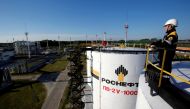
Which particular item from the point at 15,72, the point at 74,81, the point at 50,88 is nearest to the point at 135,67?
the point at 74,81

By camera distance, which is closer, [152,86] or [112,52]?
[152,86]

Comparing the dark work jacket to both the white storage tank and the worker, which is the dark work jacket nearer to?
the worker

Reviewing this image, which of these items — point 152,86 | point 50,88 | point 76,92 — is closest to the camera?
point 152,86

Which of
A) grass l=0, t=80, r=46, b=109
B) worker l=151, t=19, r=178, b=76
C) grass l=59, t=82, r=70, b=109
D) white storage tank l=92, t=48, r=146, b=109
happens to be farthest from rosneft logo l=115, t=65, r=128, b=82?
grass l=0, t=80, r=46, b=109

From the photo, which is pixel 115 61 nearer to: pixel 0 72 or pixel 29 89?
pixel 29 89

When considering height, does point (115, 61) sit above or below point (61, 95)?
above

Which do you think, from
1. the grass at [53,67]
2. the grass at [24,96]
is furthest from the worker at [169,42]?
the grass at [53,67]

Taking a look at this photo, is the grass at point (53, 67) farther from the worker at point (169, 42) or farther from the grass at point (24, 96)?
the worker at point (169, 42)
